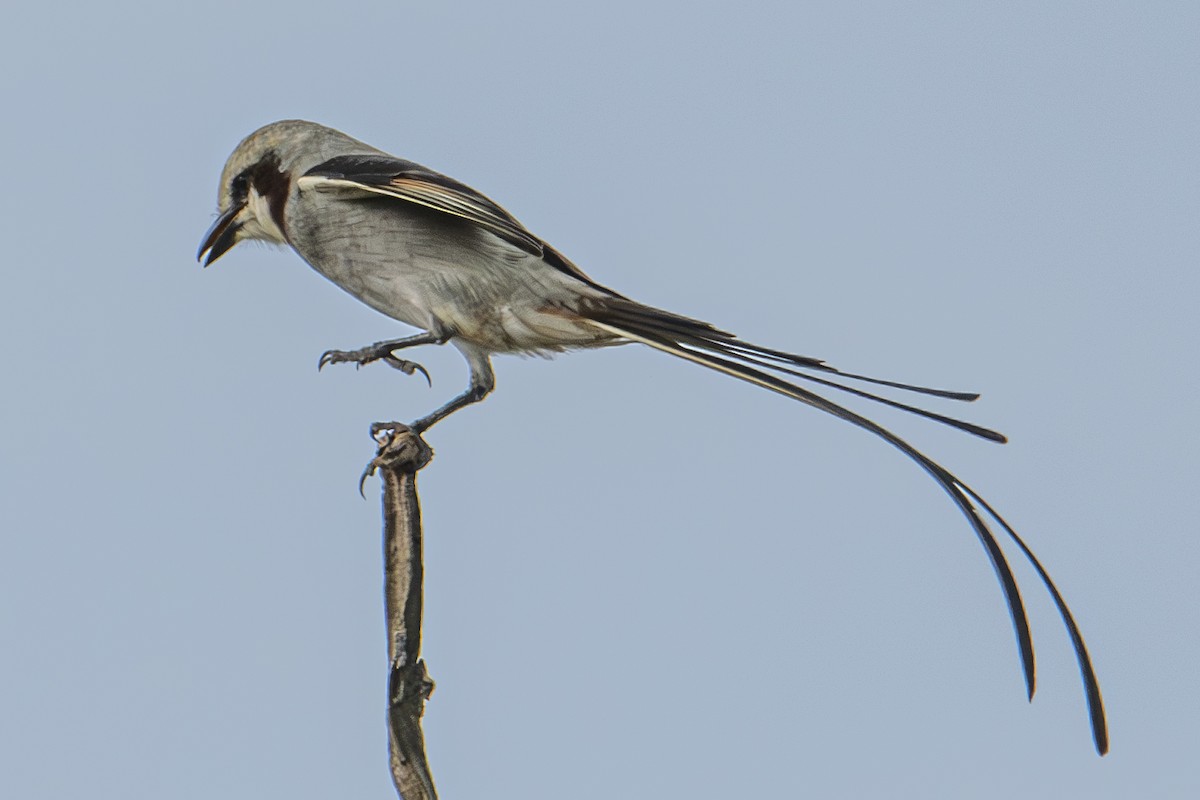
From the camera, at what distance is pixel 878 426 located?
360cm

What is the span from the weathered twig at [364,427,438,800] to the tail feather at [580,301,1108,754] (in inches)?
34.2

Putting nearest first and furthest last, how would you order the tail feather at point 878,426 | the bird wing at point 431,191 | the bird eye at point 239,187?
the tail feather at point 878,426 < the bird wing at point 431,191 < the bird eye at point 239,187

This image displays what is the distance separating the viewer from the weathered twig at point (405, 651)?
3.62 m

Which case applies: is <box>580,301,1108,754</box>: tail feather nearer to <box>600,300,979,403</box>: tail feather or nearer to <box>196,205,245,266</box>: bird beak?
<box>600,300,979,403</box>: tail feather

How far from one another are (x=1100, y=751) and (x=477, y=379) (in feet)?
7.37

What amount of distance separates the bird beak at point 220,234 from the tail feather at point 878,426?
1725 mm

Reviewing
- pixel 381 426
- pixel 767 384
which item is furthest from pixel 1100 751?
pixel 381 426

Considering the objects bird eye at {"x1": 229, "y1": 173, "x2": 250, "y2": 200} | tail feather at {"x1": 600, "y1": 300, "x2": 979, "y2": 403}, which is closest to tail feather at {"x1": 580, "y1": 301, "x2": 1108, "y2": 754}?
tail feather at {"x1": 600, "y1": 300, "x2": 979, "y2": 403}

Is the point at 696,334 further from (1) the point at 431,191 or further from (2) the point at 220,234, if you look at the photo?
(2) the point at 220,234

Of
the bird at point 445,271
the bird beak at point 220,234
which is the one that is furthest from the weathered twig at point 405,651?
the bird beak at point 220,234

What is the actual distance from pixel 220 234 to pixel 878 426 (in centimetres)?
269

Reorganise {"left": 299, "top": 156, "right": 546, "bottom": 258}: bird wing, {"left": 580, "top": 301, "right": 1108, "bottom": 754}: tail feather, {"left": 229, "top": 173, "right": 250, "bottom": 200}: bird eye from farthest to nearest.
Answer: {"left": 229, "top": 173, "right": 250, "bottom": 200}: bird eye, {"left": 299, "top": 156, "right": 546, "bottom": 258}: bird wing, {"left": 580, "top": 301, "right": 1108, "bottom": 754}: tail feather

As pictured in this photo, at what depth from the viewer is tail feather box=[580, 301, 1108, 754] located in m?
3.40

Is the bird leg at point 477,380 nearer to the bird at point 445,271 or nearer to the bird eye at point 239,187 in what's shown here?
the bird at point 445,271
